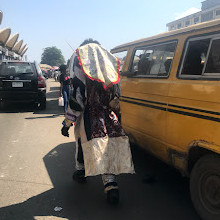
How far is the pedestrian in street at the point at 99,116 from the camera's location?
308 centimetres

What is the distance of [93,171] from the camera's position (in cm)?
307

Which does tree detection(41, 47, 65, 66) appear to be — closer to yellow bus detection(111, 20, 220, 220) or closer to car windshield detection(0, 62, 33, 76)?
car windshield detection(0, 62, 33, 76)

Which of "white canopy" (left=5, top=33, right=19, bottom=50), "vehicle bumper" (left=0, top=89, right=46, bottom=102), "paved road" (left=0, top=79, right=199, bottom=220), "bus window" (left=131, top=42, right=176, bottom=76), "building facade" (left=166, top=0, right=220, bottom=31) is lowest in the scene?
"paved road" (left=0, top=79, right=199, bottom=220)

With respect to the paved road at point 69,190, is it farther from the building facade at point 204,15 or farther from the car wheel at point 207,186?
the building facade at point 204,15

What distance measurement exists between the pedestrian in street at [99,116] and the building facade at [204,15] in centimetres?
5723

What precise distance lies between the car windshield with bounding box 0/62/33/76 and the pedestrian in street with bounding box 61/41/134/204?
6.54 m

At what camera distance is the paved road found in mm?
2957

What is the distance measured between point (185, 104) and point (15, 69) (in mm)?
7850

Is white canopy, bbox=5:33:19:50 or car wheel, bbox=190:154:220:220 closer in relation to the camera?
car wheel, bbox=190:154:220:220

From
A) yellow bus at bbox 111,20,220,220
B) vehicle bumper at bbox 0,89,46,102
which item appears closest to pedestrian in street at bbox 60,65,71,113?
vehicle bumper at bbox 0,89,46,102

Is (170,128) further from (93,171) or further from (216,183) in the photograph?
(93,171)

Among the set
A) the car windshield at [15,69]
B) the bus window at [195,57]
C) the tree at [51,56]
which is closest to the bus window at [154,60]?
the bus window at [195,57]

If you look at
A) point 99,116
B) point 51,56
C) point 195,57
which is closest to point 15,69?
point 99,116

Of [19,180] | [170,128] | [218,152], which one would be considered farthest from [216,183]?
[19,180]
